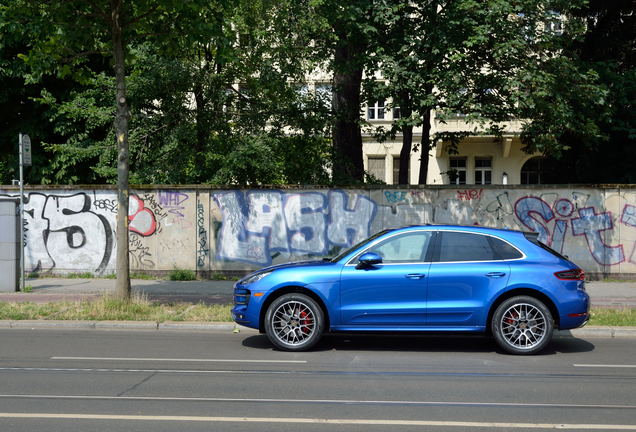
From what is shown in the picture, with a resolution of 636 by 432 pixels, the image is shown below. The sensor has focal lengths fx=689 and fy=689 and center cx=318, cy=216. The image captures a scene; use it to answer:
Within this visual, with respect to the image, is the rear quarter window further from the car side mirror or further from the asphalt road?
the car side mirror

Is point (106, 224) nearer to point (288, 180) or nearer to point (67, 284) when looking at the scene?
point (67, 284)

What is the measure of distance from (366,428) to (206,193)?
40.2ft

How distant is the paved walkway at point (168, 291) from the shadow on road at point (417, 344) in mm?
3444

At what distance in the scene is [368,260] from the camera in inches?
359

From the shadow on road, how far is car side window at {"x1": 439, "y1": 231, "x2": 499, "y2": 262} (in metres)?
1.35

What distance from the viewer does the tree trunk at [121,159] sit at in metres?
12.3

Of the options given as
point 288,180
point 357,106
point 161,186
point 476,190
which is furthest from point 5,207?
point 476,190

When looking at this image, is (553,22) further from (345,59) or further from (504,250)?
(504,250)

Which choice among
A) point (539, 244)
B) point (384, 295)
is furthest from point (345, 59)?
point (384, 295)

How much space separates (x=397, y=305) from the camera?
9.20m

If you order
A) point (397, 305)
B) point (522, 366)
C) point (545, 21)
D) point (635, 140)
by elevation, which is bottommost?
point (522, 366)

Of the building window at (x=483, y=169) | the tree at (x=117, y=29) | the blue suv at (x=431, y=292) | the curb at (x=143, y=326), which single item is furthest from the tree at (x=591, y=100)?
the building window at (x=483, y=169)

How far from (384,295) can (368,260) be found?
53 centimetres

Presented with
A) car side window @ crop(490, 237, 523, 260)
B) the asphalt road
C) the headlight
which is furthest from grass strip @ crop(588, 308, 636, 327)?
the headlight
